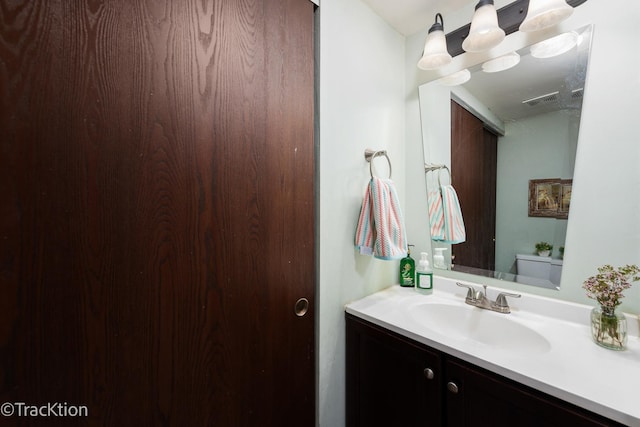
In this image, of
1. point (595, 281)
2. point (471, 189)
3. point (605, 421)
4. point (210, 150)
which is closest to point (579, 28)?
point (471, 189)

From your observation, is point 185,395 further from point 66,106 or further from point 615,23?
point 615,23

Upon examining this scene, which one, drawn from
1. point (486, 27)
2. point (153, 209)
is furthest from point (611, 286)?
point (153, 209)

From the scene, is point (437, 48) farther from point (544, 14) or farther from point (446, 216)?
point (446, 216)

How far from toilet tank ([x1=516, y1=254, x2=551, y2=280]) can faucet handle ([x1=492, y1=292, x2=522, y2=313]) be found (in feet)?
0.39

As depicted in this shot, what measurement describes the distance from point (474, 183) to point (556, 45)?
61cm

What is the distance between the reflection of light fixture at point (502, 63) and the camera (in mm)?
1098

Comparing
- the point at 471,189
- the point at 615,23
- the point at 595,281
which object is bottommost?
the point at 595,281

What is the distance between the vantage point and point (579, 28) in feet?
3.10

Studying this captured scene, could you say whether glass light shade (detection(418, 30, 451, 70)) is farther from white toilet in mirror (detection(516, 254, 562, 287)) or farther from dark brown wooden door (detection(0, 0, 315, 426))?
white toilet in mirror (detection(516, 254, 562, 287))

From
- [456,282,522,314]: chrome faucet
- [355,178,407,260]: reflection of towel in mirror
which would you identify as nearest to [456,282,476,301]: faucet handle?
[456,282,522,314]: chrome faucet

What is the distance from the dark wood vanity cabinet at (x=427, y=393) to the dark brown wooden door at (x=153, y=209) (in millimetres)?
289

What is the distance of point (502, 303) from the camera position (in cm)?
106

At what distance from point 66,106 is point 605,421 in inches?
54.9

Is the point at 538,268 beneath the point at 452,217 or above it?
beneath
